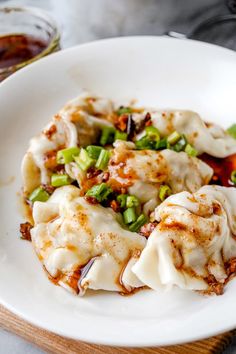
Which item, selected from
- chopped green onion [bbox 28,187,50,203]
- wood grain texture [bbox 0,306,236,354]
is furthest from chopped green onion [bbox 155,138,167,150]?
wood grain texture [bbox 0,306,236,354]

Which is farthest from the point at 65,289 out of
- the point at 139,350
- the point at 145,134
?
the point at 145,134

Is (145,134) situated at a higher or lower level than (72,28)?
lower

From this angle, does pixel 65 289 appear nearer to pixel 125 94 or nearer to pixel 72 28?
pixel 125 94

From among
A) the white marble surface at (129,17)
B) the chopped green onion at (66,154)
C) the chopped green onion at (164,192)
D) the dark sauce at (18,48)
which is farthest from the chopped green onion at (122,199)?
the white marble surface at (129,17)

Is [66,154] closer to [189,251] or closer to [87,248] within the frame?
[87,248]

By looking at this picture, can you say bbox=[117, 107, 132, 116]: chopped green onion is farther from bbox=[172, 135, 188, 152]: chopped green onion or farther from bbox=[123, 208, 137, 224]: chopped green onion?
bbox=[123, 208, 137, 224]: chopped green onion
